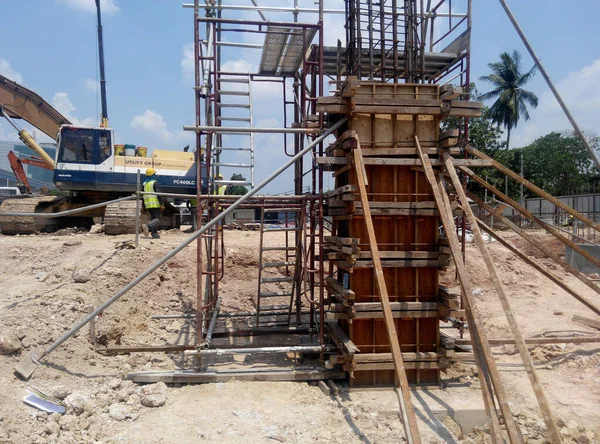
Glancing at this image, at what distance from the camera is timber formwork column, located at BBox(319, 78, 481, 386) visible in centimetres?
580

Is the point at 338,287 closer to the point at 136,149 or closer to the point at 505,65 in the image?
the point at 136,149

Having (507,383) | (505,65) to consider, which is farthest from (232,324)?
(505,65)

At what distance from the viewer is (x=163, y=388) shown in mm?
5480

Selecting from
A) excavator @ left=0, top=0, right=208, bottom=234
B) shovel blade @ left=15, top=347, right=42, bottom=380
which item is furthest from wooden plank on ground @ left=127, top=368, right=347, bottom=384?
excavator @ left=0, top=0, right=208, bottom=234

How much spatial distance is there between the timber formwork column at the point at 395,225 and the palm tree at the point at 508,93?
3692cm

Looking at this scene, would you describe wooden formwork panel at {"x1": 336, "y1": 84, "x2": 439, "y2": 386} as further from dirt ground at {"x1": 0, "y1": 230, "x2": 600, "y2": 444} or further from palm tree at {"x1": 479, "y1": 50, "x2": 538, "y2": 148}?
palm tree at {"x1": 479, "y1": 50, "x2": 538, "y2": 148}

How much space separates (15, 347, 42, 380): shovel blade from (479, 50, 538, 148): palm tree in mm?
40326

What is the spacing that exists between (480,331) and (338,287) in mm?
2148

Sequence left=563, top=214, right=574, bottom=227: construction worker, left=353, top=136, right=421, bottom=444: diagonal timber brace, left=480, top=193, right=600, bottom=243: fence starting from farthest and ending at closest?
left=563, top=214, right=574, bottom=227: construction worker, left=480, top=193, right=600, bottom=243: fence, left=353, top=136, right=421, bottom=444: diagonal timber brace

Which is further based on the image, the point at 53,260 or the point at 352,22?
the point at 53,260

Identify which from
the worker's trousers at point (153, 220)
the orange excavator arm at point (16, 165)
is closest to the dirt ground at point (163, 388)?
the worker's trousers at point (153, 220)

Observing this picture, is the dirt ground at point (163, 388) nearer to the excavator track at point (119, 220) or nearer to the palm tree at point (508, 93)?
the excavator track at point (119, 220)

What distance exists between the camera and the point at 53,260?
902cm

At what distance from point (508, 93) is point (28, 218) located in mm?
39113
